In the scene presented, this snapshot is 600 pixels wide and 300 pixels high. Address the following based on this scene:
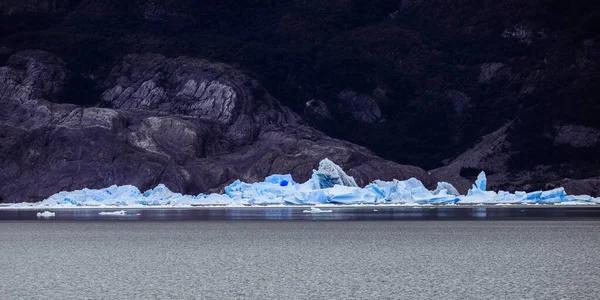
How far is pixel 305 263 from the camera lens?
20156mm

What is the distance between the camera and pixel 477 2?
114 m

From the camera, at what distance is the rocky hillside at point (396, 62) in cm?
8869

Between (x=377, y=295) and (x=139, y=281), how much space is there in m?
4.92

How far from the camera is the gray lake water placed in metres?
15.4

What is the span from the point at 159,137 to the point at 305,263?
64.5 m

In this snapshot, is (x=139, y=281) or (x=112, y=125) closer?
(x=139, y=281)

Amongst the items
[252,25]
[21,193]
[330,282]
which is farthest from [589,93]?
[330,282]

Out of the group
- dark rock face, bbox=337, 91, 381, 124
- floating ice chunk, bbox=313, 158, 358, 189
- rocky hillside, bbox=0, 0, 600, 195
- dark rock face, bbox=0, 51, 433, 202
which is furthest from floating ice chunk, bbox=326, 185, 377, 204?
dark rock face, bbox=337, 91, 381, 124

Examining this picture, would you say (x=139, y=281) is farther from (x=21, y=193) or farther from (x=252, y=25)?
(x=252, y=25)

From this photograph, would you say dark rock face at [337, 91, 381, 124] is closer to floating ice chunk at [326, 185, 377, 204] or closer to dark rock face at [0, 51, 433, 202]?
dark rock face at [0, 51, 433, 202]

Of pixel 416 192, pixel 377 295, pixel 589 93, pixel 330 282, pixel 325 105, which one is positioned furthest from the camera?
pixel 325 105

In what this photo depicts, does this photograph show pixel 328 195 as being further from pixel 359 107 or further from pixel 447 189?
pixel 359 107

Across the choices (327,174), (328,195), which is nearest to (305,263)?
(328,195)

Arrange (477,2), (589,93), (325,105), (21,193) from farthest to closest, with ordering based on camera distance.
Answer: (477,2) → (325,105) → (589,93) → (21,193)
